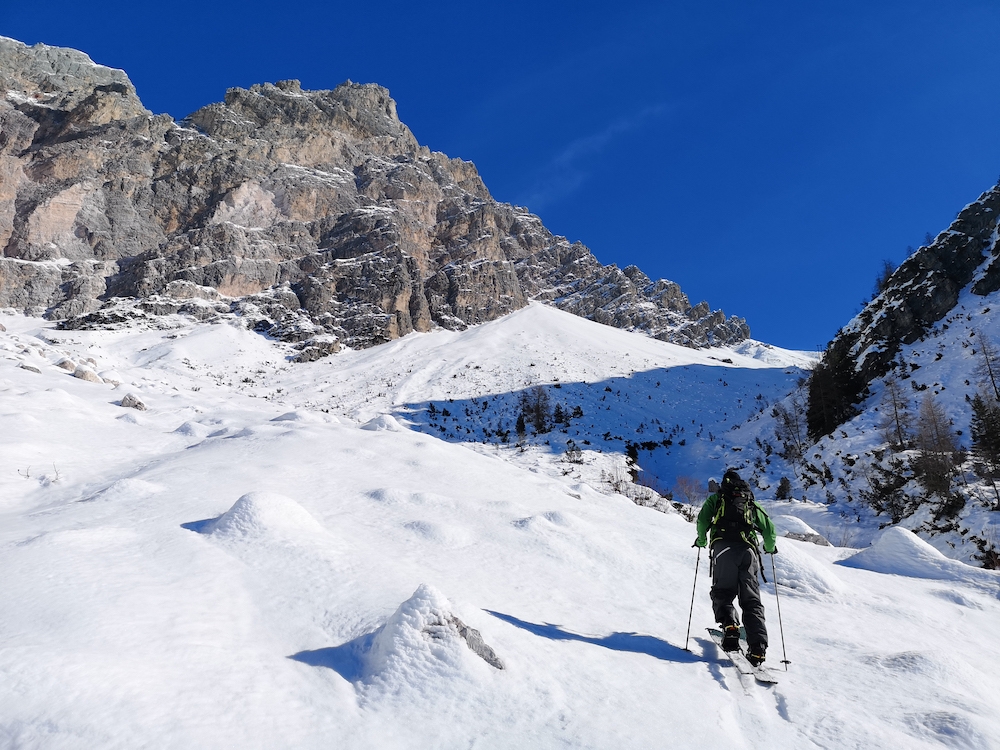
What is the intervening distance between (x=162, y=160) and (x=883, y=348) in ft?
370

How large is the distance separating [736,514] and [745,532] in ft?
0.63

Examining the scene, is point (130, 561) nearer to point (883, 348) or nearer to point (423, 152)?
point (883, 348)

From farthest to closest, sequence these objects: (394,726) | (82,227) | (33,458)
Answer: (82,227), (33,458), (394,726)

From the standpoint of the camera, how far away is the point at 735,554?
5.43m

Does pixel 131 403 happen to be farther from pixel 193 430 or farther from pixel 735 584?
pixel 735 584

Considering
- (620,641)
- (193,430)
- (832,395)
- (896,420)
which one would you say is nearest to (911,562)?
(620,641)

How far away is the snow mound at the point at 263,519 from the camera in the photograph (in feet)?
20.8

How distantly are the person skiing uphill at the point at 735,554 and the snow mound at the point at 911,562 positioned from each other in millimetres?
6505

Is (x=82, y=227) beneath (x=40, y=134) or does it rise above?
beneath

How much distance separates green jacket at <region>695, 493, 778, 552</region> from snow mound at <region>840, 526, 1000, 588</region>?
6.61 metres

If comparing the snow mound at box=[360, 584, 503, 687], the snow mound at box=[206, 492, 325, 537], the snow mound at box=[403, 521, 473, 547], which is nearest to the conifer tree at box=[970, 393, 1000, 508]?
the snow mound at box=[403, 521, 473, 547]

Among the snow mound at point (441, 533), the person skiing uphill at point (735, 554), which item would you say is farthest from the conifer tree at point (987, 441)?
the snow mound at point (441, 533)

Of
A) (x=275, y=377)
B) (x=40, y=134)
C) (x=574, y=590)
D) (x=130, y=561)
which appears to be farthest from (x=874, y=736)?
(x=40, y=134)

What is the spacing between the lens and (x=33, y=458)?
9.86 m
